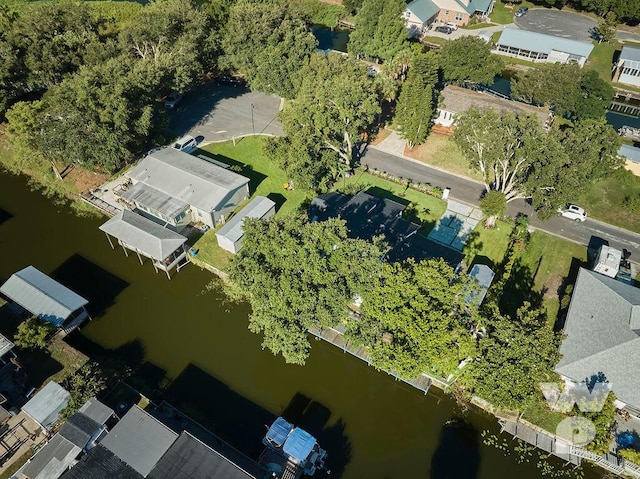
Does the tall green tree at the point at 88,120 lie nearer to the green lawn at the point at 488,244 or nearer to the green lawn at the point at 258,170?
the green lawn at the point at 258,170

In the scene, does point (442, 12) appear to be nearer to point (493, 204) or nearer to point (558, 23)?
point (558, 23)

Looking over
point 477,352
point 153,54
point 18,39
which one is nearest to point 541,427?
point 477,352

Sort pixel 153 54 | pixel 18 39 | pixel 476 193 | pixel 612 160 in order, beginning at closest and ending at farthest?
1. pixel 612 160
2. pixel 476 193
3. pixel 18 39
4. pixel 153 54

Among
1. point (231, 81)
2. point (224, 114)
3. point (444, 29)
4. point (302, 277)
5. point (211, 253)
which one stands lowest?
point (211, 253)

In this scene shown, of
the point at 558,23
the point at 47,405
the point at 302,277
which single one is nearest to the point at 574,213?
the point at 302,277

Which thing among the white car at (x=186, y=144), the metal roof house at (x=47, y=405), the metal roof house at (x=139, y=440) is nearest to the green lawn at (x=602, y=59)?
the white car at (x=186, y=144)

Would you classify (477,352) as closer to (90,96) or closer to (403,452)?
(403,452)

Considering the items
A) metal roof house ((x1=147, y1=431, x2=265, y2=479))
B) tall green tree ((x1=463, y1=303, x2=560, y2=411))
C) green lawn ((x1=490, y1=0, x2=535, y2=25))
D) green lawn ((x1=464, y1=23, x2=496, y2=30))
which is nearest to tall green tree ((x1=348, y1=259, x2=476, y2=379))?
tall green tree ((x1=463, y1=303, x2=560, y2=411))
